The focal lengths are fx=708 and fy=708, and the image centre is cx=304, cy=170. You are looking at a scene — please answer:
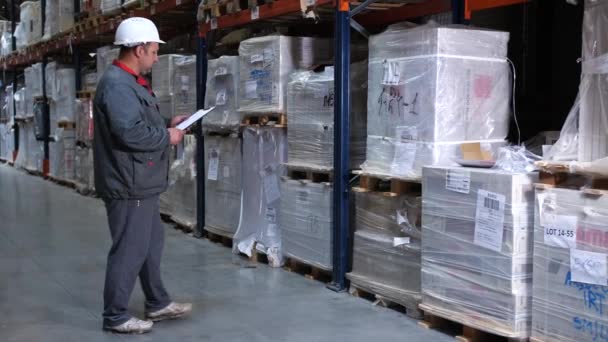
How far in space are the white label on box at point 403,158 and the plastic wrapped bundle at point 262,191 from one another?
169 centimetres

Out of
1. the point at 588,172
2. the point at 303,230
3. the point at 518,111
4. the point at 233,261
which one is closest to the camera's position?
the point at 588,172

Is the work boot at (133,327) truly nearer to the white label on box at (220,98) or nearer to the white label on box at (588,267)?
the white label on box at (588,267)

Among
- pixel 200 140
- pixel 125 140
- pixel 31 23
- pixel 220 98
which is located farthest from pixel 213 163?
pixel 31 23

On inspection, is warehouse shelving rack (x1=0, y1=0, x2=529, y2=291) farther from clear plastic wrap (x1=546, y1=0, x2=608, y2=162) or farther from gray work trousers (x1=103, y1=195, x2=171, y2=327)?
clear plastic wrap (x1=546, y1=0, x2=608, y2=162)

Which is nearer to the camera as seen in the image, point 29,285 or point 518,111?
point 29,285

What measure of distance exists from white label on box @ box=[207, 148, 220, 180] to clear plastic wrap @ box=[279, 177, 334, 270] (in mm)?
1458

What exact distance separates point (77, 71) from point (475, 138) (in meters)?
9.92

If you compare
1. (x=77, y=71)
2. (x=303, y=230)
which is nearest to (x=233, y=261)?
(x=303, y=230)

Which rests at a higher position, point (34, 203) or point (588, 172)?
point (588, 172)

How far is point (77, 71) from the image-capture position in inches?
513

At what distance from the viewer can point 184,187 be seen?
8531 millimetres

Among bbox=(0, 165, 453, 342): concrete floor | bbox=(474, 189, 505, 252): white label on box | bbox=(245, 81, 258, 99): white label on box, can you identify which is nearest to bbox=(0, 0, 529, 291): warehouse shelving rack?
bbox=(0, 165, 453, 342): concrete floor

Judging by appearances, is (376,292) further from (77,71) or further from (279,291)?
(77,71)

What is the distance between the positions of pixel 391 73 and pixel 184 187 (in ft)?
13.9
